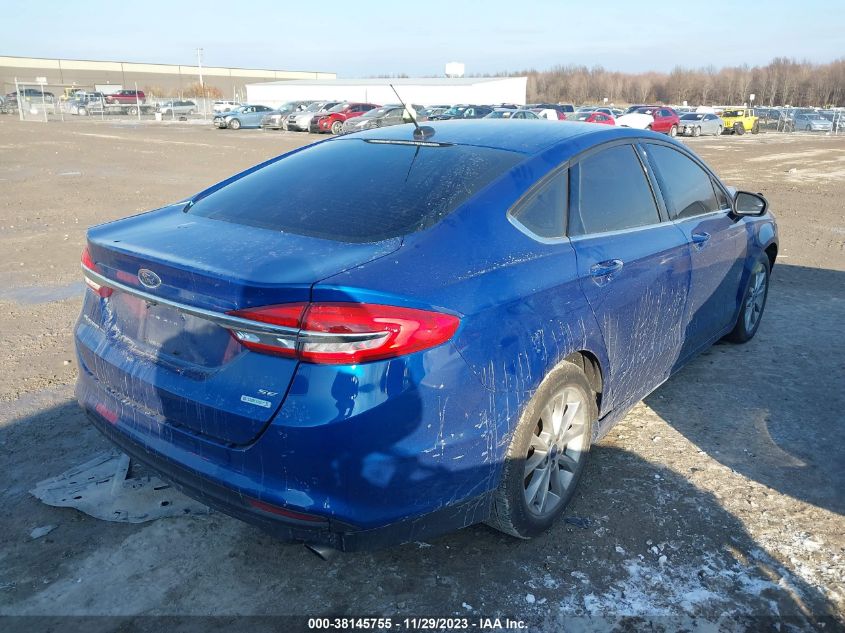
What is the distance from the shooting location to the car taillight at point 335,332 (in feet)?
7.00

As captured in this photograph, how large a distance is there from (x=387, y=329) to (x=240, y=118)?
126 ft

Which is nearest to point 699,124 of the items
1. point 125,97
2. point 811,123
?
point 811,123

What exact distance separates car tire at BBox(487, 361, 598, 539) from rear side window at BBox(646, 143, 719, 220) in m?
1.42

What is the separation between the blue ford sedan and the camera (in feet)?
7.18

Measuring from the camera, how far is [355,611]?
2.57 m

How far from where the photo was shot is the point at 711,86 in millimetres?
106625

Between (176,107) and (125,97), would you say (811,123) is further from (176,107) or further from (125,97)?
(125,97)

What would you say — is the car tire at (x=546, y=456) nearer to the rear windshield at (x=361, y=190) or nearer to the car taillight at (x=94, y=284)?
the rear windshield at (x=361, y=190)

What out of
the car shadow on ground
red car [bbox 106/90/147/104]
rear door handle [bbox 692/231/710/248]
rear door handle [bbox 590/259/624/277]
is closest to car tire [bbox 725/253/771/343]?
the car shadow on ground

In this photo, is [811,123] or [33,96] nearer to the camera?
[811,123]

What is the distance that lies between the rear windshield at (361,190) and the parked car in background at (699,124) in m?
38.5

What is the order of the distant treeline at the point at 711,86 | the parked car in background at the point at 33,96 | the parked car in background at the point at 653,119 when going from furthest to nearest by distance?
1. the distant treeline at the point at 711,86
2. the parked car in background at the point at 33,96
3. the parked car in background at the point at 653,119

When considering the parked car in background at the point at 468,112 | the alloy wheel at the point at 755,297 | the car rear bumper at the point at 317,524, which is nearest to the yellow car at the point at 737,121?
the parked car in background at the point at 468,112

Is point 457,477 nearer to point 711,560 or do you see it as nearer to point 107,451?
point 711,560
